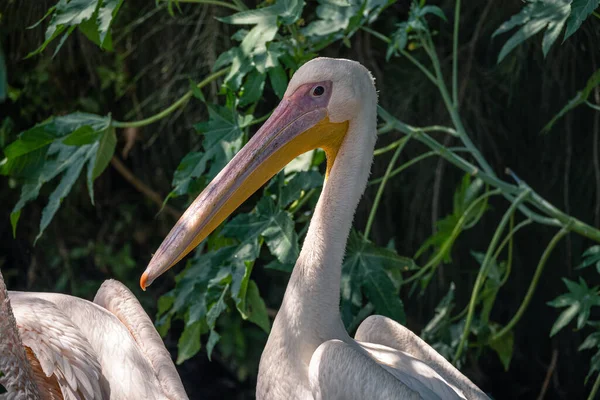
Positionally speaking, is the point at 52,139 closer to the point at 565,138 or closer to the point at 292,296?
the point at 292,296

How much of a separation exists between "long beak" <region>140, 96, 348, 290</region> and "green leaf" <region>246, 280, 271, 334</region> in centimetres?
57

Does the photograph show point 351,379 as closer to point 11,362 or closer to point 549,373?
point 11,362

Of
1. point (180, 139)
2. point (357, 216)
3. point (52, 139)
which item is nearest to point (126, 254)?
point (180, 139)

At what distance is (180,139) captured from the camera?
368 centimetres

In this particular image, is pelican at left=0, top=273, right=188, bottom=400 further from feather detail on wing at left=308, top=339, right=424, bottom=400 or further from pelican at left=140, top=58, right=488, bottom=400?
feather detail on wing at left=308, top=339, right=424, bottom=400

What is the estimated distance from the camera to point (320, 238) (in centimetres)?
192

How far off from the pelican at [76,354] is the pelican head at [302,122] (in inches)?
13.3

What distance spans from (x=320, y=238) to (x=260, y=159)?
221 mm

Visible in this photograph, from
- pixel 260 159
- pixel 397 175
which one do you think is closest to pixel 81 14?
pixel 260 159

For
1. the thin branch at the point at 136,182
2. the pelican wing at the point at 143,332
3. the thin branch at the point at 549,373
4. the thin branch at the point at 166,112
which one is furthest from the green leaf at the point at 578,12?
the thin branch at the point at 136,182

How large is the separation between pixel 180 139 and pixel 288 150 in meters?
1.76

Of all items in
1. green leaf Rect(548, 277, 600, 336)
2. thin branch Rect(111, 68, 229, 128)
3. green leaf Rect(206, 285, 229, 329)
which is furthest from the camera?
green leaf Rect(548, 277, 600, 336)

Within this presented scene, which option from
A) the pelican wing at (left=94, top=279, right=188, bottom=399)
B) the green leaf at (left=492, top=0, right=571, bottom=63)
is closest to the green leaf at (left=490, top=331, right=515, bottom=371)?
the green leaf at (left=492, top=0, right=571, bottom=63)

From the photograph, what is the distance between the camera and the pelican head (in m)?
1.92
